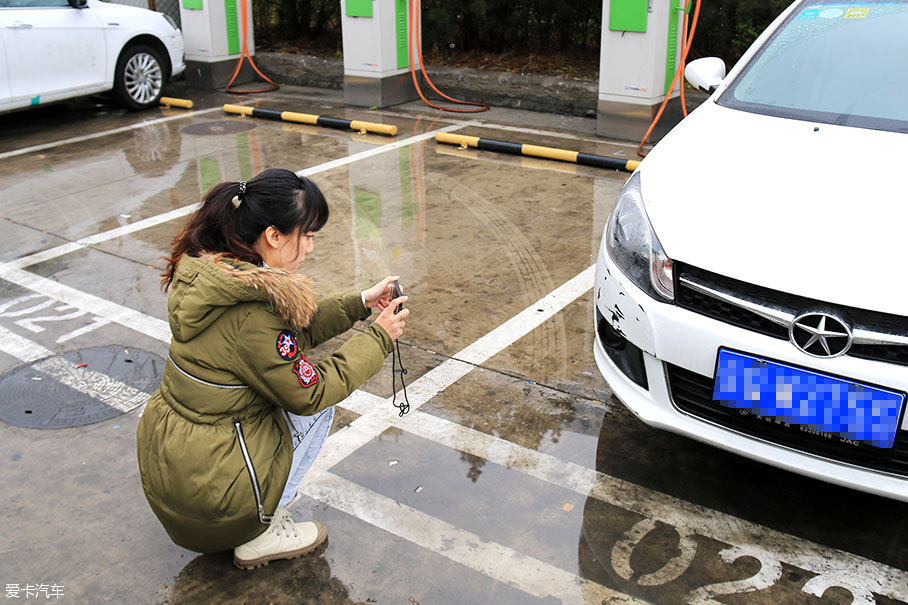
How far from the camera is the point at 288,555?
107 inches

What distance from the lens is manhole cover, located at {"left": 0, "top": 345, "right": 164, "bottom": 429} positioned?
3.54 metres

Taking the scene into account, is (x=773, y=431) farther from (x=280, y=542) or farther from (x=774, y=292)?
(x=280, y=542)

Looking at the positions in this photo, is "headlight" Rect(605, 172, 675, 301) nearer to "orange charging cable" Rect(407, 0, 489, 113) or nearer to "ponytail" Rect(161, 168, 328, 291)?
"ponytail" Rect(161, 168, 328, 291)

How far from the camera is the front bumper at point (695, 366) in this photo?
2486 mm

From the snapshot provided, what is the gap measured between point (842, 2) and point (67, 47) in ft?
23.4

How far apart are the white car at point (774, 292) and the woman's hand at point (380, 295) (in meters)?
0.79

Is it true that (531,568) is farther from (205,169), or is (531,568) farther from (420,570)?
(205,169)

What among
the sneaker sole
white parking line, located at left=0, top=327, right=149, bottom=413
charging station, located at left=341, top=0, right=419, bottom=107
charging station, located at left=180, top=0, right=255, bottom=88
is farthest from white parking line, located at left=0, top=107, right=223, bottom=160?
the sneaker sole

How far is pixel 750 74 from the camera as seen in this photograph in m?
3.94

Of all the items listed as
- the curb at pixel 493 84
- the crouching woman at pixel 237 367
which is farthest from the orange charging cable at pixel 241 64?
the crouching woman at pixel 237 367

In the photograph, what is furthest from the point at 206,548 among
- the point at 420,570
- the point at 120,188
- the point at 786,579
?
the point at 120,188

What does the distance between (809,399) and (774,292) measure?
12.9 inches

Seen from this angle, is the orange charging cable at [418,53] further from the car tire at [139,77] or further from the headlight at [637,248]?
the headlight at [637,248]

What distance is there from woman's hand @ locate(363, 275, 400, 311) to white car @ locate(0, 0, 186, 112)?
6692 millimetres
